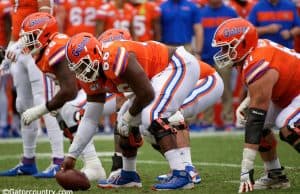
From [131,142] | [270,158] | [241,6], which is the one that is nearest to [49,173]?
[131,142]

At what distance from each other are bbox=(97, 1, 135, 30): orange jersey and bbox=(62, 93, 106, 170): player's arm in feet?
20.1

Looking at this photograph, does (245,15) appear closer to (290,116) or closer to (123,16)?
(123,16)

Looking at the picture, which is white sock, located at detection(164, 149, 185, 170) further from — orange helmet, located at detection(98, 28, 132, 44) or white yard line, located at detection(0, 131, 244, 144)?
white yard line, located at detection(0, 131, 244, 144)

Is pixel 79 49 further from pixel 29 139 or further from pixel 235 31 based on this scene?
pixel 29 139

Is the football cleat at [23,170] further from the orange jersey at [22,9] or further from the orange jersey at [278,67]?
the orange jersey at [278,67]

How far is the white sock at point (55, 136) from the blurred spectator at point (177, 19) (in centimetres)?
481

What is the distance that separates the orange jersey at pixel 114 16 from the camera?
41.0ft

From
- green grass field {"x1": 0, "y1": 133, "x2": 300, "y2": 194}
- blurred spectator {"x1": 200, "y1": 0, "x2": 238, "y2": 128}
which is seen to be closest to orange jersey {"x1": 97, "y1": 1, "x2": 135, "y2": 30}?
blurred spectator {"x1": 200, "y1": 0, "x2": 238, "y2": 128}

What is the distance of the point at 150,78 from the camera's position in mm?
6578

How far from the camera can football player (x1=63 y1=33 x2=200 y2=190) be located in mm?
6098

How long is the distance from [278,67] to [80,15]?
265 inches

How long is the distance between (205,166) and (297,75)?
7.24ft

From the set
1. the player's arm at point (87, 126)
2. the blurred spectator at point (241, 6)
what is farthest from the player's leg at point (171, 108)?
the blurred spectator at point (241, 6)

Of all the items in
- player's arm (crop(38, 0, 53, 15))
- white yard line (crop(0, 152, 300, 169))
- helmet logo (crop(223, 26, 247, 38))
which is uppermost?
player's arm (crop(38, 0, 53, 15))
